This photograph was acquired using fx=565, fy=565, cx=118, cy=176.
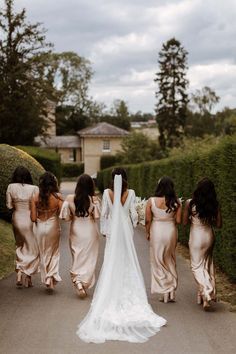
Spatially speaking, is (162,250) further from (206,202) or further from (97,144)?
(97,144)

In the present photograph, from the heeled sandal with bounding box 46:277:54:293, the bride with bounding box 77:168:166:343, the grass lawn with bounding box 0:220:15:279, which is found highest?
the bride with bounding box 77:168:166:343

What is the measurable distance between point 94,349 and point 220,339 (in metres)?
1.53

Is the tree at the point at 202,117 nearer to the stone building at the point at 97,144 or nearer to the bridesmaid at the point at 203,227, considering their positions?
the stone building at the point at 97,144

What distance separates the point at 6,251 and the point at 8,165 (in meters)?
5.13

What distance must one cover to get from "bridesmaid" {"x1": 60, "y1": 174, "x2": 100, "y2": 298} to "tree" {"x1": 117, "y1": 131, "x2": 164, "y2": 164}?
179ft

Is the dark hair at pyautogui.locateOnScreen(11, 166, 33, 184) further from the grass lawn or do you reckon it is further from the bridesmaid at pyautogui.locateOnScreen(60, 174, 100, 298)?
the grass lawn

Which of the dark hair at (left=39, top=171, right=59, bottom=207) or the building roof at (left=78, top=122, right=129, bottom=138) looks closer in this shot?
the dark hair at (left=39, top=171, right=59, bottom=207)

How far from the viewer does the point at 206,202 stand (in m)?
8.52

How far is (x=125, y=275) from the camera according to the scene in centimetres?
823

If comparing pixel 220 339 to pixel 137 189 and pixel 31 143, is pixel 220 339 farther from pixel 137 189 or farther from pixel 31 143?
pixel 31 143

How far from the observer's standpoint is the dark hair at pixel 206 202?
8.48 meters

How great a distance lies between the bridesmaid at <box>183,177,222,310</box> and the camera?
845 centimetres

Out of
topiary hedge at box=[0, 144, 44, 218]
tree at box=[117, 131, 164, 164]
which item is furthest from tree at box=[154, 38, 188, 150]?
topiary hedge at box=[0, 144, 44, 218]

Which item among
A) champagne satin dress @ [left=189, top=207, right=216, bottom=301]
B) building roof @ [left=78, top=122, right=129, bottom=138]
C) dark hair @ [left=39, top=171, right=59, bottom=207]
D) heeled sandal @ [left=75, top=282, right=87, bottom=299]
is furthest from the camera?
building roof @ [left=78, top=122, right=129, bottom=138]
